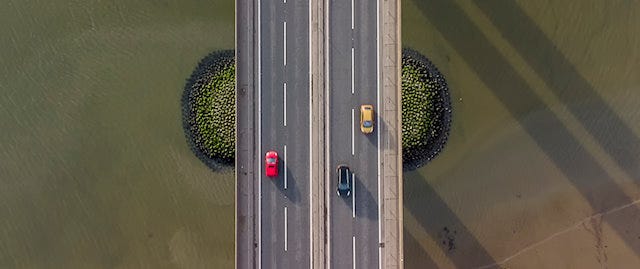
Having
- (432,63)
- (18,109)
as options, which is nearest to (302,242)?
(432,63)

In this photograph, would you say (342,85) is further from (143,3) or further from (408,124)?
Result: (143,3)

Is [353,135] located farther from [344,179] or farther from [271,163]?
[271,163]

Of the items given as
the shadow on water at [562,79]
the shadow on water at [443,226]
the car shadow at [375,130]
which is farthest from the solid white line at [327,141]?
the shadow on water at [562,79]

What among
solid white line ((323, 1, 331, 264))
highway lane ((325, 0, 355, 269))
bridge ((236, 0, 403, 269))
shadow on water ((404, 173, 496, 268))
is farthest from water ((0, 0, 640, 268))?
solid white line ((323, 1, 331, 264))

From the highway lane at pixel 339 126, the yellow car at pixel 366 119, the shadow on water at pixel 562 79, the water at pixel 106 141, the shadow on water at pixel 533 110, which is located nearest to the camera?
the yellow car at pixel 366 119

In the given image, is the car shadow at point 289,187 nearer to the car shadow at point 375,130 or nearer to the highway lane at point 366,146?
the highway lane at point 366,146

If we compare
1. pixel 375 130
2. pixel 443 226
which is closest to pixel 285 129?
pixel 375 130
